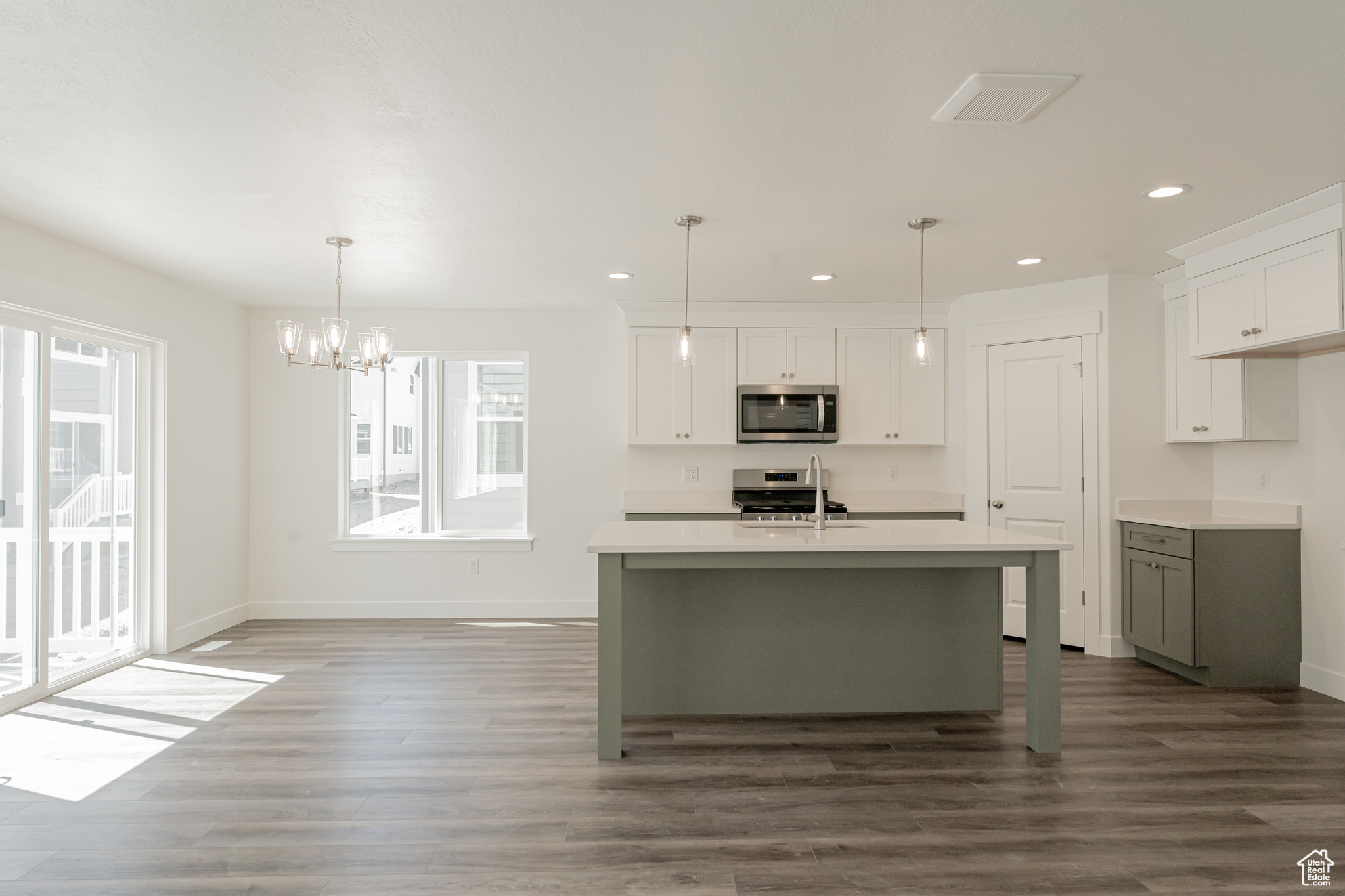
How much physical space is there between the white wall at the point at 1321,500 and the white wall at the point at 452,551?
4.00 meters

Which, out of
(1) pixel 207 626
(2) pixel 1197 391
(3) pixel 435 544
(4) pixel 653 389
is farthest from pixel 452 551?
(2) pixel 1197 391

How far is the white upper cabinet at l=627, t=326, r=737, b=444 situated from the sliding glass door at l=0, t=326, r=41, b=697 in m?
3.27

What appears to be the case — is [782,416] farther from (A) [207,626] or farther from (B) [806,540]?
(A) [207,626]

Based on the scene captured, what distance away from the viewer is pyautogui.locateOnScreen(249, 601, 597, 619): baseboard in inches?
219

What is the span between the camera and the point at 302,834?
2365mm

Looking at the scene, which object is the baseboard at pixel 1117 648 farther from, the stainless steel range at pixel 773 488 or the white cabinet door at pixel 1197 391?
the stainless steel range at pixel 773 488

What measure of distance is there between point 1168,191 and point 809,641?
2.39m

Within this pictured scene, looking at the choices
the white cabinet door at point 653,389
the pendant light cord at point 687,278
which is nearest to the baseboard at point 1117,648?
the white cabinet door at point 653,389

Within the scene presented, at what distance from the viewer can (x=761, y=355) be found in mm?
5422

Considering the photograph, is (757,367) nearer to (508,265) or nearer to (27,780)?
(508,265)

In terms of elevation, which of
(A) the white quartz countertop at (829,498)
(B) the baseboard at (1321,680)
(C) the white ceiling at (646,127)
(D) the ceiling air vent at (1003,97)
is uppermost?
(C) the white ceiling at (646,127)

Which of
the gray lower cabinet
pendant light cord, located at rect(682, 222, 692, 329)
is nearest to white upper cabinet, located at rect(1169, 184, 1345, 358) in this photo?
the gray lower cabinet

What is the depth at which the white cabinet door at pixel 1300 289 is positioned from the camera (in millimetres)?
3127

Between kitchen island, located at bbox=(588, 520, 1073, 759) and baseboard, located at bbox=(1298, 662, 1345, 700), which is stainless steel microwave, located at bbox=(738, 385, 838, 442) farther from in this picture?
baseboard, located at bbox=(1298, 662, 1345, 700)
